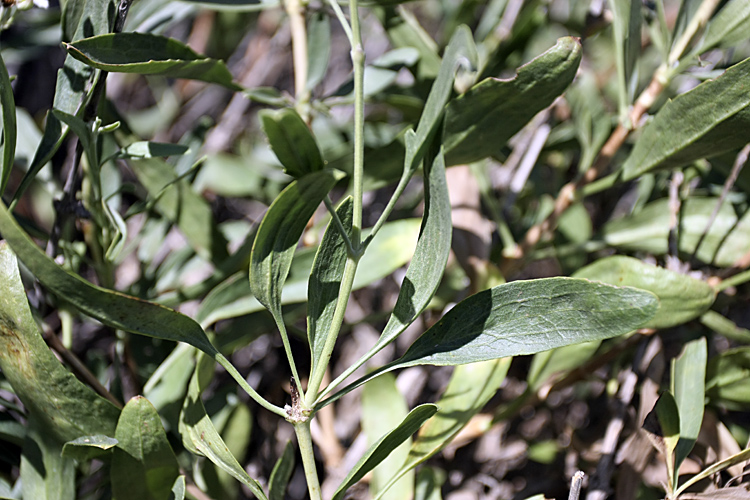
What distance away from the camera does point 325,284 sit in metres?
0.63

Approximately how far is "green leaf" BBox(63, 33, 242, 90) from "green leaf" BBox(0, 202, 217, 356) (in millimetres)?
193

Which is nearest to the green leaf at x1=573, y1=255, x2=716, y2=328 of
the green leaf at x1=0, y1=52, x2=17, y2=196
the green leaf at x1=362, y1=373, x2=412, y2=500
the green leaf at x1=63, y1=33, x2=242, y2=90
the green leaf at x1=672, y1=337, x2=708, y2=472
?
the green leaf at x1=672, y1=337, x2=708, y2=472

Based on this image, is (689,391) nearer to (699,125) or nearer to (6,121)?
(699,125)

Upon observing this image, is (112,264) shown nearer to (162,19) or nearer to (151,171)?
(151,171)

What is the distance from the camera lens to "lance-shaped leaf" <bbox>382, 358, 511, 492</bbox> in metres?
0.76

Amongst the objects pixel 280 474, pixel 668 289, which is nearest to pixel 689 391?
pixel 668 289

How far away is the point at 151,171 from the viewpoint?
885mm

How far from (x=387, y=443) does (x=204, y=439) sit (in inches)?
7.5

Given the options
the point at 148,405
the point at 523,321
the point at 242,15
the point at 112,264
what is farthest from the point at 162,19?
the point at 242,15

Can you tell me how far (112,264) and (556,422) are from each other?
88cm

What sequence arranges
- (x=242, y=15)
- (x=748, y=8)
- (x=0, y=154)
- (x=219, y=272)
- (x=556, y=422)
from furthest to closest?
(x=242, y=15) → (x=556, y=422) → (x=219, y=272) → (x=748, y=8) → (x=0, y=154)

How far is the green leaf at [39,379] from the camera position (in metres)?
0.57

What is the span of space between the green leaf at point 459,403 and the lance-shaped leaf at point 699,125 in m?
0.33

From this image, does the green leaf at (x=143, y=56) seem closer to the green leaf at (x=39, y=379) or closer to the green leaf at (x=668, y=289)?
the green leaf at (x=39, y=379)
